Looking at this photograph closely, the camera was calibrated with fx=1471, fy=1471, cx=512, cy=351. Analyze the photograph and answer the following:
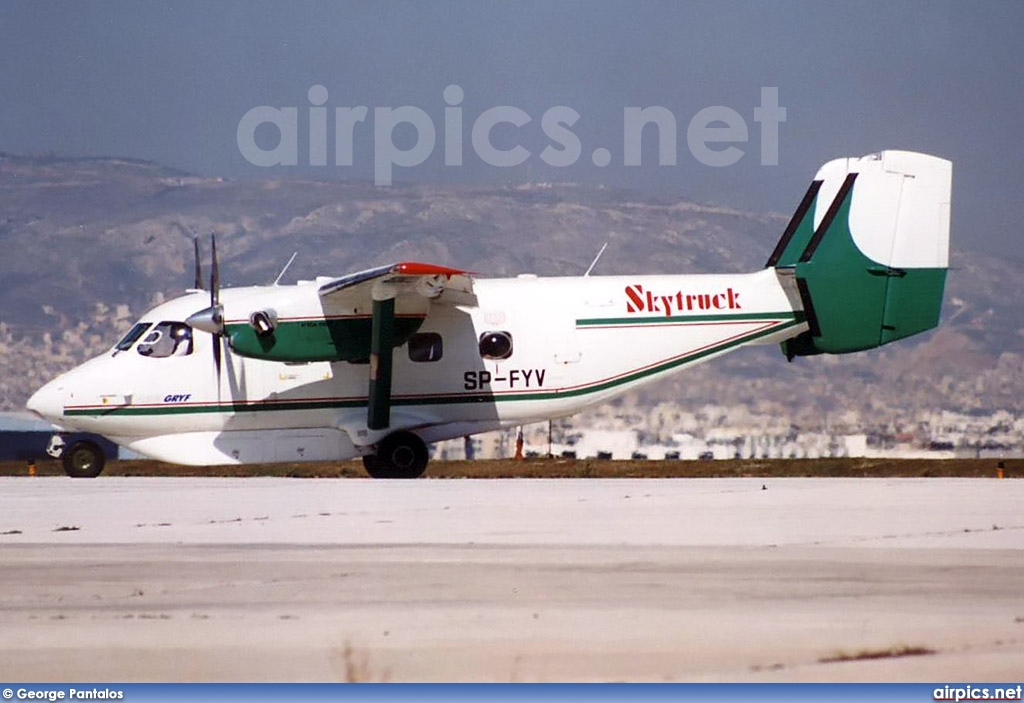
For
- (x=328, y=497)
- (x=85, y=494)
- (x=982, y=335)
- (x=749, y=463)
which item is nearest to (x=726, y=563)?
(x=328, y=497)

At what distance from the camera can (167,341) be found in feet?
72.3

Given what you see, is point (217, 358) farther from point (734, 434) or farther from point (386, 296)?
point (734, 434)

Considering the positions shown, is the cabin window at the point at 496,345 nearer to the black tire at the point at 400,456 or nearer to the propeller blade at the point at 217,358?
the black tire at the point at 400,456

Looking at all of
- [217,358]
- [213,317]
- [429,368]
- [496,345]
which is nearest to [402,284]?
[429,368]

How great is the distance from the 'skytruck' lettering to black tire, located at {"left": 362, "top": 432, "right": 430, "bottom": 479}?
3765mm

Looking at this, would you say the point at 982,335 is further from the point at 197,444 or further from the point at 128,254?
the point at 128,254

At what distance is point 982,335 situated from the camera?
30078 mm

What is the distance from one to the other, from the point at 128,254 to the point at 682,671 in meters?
48.7

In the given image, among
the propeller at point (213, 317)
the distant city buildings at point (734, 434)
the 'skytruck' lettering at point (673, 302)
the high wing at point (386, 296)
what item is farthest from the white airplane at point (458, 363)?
the distant city buildings at point (734, 434)

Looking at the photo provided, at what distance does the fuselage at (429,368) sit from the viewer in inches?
861

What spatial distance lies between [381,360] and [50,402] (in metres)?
5.18

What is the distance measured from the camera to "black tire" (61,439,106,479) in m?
22.3

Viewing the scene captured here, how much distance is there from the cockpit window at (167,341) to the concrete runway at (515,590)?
27.2 feet

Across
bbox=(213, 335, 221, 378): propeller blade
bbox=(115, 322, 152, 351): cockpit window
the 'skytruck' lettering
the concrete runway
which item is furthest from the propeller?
the concrete runway
